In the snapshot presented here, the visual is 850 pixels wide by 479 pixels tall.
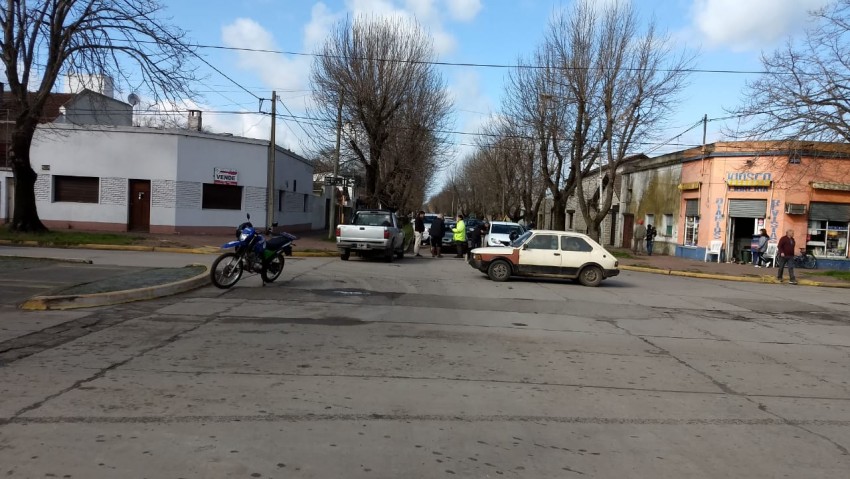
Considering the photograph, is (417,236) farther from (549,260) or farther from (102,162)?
(102,162)

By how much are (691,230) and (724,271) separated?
7.84 metres

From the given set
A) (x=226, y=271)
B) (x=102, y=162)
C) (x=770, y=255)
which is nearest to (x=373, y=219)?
(x=226, y=271)

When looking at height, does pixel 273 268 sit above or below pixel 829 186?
below

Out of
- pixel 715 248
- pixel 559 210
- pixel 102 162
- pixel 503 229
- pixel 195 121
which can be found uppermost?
A: pixel 195 121

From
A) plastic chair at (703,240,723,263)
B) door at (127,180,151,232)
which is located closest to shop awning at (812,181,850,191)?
plastic chair at (703,240,723,263)

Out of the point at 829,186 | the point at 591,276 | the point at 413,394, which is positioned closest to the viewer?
the point at 413,394

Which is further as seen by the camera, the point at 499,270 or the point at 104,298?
the point at 499,270

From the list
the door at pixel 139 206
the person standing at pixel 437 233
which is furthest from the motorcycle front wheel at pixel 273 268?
the door at pixel 139 206

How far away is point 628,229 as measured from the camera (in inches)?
1485

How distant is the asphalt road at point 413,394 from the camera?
13.5 ft

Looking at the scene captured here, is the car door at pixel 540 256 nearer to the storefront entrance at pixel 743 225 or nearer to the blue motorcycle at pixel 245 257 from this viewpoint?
the blue motorcycle at pixel 245 257

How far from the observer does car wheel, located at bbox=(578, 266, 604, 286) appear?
15820 mm

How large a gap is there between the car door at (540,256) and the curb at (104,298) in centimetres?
810

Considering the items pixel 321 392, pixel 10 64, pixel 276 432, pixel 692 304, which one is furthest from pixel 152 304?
pixel 10 64
